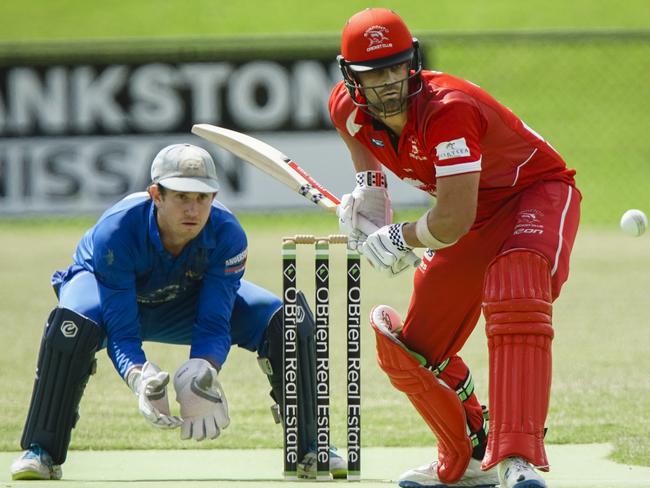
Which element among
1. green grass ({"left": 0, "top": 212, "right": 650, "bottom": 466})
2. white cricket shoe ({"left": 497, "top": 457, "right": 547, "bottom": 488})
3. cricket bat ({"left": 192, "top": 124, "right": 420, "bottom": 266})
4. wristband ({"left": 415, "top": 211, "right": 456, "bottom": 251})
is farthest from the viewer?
green grass ({"left": 0, "top": 212, "right": 650, "bottom": 466})

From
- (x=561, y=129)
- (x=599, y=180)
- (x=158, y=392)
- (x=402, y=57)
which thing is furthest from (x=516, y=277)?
(x=561, y=129)

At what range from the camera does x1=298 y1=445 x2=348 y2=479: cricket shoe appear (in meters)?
4.25

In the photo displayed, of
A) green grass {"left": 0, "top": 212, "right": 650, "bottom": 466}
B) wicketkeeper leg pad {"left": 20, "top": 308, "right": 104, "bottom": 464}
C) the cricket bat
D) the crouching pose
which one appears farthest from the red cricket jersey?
green grass {"left": 0, "top": 212, "right": 650, "bottom": 466}

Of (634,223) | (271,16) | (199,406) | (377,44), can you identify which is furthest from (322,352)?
(271,16)

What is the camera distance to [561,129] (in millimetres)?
16719

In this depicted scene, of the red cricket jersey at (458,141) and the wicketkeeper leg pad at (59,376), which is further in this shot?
the wicketkeeper leg pad at (59,376)

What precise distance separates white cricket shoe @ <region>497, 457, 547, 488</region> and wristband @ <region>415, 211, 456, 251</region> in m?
0.64

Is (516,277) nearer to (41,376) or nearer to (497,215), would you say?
(497,215)

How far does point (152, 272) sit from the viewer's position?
4.53 meters

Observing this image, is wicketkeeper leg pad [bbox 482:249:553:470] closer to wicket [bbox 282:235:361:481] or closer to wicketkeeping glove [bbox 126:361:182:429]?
wicket [bbox 282:235:361:481]

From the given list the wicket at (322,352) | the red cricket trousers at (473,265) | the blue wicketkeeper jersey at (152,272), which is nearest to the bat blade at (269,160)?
the blue wicketkeeper jersey at (152,272)

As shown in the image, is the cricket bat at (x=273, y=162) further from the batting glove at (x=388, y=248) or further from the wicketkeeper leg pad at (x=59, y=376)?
the wicketkeeper leg pad at (x=59, y=376)

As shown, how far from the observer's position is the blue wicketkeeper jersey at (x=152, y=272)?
4.30 m

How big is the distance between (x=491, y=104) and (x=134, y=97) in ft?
28.4
